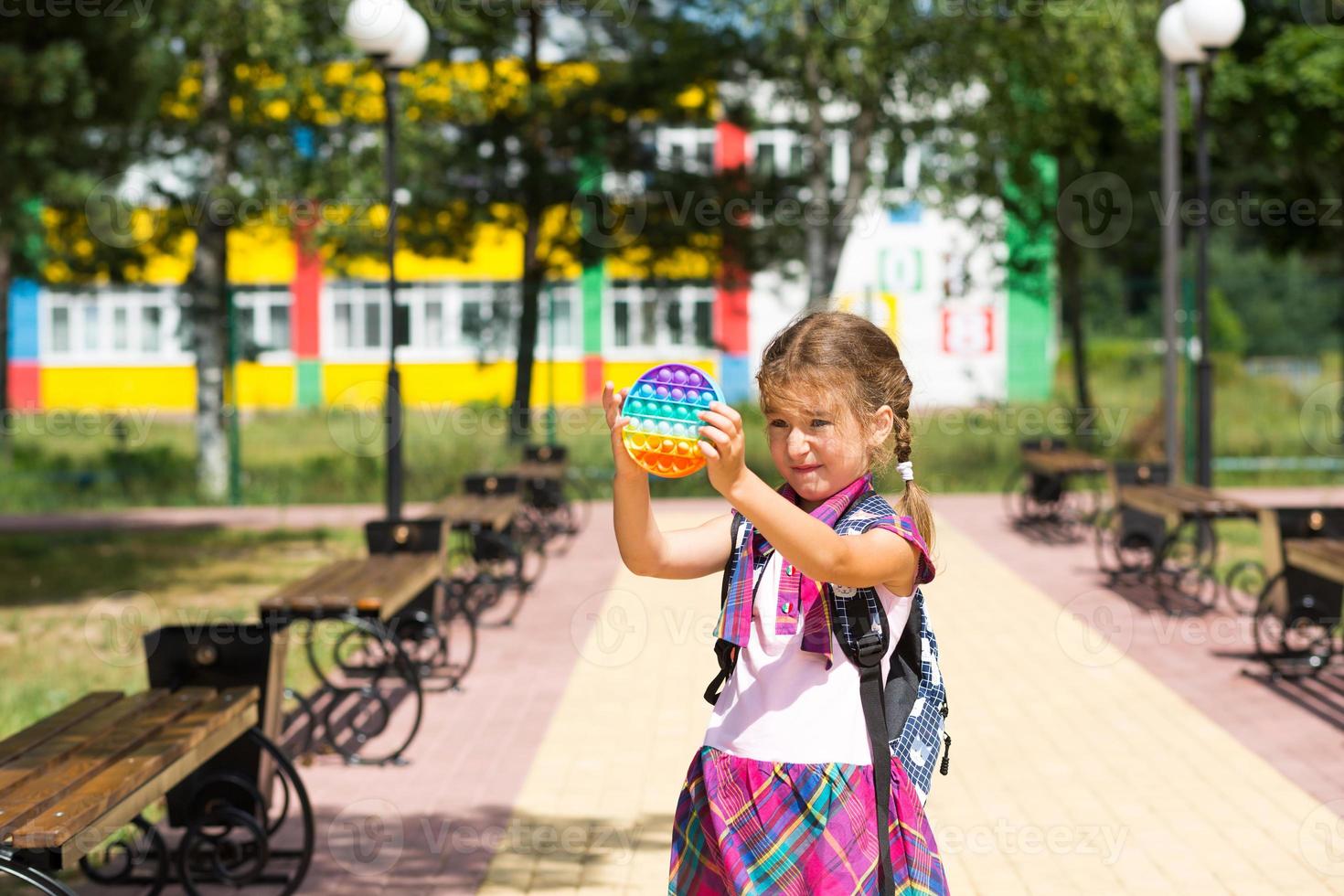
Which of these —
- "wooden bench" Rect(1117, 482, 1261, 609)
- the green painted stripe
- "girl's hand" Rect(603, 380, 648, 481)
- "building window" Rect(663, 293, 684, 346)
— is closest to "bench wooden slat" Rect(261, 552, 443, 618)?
"girl's hand" Rect(603, 380, 648, 481)

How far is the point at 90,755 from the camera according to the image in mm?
Answer: 4199

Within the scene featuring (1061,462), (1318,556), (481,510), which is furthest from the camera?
(1061,462)

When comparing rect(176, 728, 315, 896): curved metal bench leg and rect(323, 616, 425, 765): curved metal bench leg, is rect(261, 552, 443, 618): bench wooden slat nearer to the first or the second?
rect(323, 616, 425, 765): curved metal bench leg

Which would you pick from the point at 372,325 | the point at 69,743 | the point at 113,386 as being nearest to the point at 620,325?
the point at 372,325

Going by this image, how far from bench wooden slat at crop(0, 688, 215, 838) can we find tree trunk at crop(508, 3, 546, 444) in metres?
15.7

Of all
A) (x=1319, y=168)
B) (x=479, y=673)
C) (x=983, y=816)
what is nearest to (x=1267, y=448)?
(x=1319, y=168)

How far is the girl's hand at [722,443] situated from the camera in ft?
7.46

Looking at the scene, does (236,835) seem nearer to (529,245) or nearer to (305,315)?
(529,245)

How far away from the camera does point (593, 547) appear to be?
47.2 feet

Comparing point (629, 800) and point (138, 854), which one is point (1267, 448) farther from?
point (138, 854)

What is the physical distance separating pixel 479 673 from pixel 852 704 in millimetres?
6141

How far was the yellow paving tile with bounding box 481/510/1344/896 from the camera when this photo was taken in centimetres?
510

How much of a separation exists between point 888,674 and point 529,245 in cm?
1896

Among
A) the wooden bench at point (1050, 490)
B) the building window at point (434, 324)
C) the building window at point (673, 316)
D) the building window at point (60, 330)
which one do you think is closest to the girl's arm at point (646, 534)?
the wooden bench at point (1050, 490)
